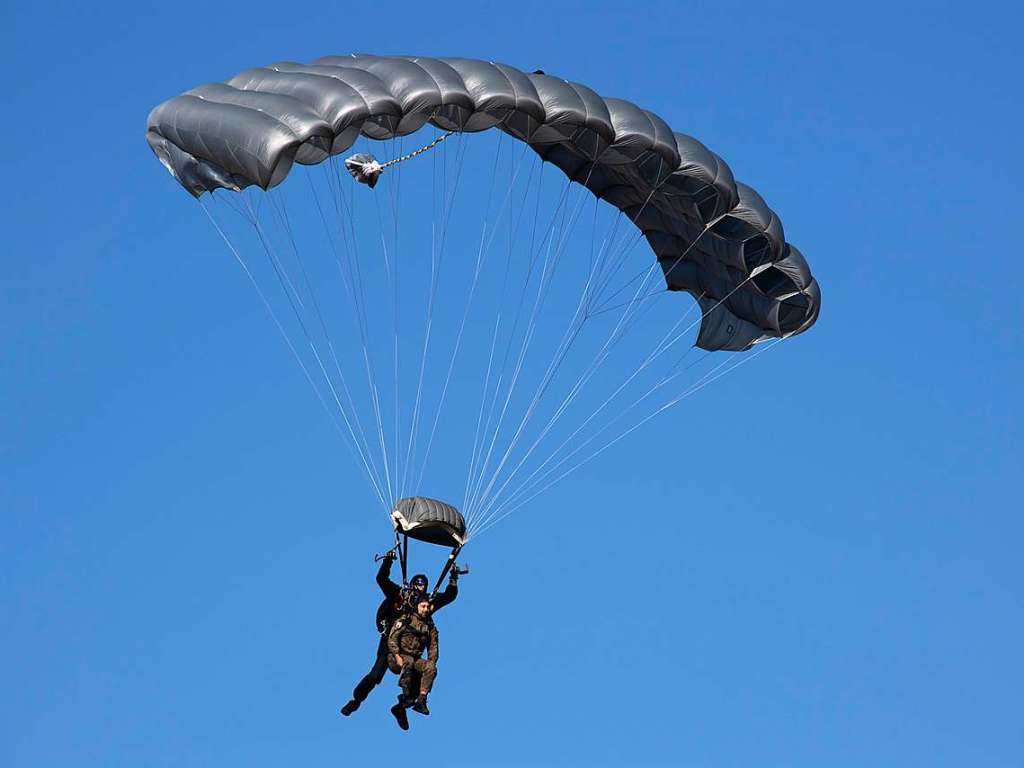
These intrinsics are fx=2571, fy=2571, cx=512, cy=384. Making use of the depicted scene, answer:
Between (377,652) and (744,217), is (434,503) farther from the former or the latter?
(744,217)

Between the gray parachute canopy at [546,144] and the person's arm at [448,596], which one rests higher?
the gray parachute canopy at [546,144]

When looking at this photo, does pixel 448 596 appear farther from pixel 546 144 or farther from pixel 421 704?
pixel 546 144

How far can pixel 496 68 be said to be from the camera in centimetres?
2609

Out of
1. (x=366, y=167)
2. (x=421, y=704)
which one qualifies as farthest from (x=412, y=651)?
(x=366, y=167)

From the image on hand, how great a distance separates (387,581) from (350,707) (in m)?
1.32

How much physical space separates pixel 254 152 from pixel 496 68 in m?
2.86

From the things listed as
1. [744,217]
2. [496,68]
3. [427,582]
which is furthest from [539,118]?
[427,582]

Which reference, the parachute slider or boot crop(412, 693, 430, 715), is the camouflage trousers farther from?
the parachute slider

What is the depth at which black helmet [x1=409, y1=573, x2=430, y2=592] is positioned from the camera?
2619 centimetres

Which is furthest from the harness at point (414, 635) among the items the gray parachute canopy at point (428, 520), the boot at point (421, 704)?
the gray parachute canopy at point (428, 520)

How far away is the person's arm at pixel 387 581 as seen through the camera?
2606 centimetres

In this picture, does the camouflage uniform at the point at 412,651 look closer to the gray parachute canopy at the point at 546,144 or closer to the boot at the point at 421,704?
the boot at the point at 421,704

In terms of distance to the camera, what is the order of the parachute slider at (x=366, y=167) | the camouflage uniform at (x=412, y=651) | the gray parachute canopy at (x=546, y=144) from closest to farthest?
the gray parachute canopy at (x=546, y=144) < the camouflage uniform at (x=412, y=651) < the parachute slider at (x=366, y=167)

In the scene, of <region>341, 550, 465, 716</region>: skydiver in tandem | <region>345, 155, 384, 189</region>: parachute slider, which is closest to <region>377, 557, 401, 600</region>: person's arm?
<region>341, 550, 465, 716</region>: skydiver in tandem
